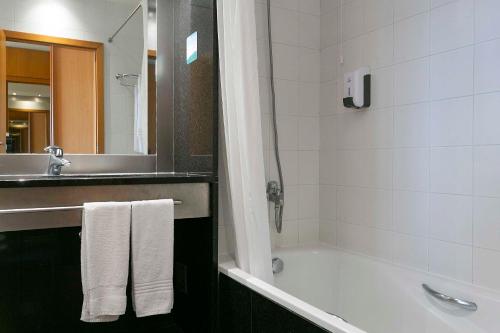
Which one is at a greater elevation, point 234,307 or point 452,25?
point 452,25

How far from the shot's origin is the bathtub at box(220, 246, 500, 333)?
132 cm

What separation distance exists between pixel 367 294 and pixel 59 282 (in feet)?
4.74

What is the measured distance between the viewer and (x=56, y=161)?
1661mm

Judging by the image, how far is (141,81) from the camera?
2.01m

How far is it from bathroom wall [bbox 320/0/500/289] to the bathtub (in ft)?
0.28

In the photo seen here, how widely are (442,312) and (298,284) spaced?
0.73 metres

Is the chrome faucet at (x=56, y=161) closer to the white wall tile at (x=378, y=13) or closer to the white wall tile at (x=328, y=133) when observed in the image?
the white wall tile at (x=328, y=133)

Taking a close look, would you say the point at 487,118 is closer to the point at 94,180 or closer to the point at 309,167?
the point at 309,167

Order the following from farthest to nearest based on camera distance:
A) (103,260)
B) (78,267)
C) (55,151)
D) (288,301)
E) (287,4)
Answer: (287,4)
(78,267)
(55,151)
(103,260)
(288,301)

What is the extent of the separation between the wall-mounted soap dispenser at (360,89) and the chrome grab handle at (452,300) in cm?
91

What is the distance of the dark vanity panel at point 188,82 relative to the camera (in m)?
1.62

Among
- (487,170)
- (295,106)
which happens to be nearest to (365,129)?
(295,106)

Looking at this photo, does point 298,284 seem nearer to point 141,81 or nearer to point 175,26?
point 141,81

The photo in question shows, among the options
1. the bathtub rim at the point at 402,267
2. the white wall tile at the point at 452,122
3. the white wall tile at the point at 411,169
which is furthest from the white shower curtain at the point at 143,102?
the white wall tile at the point at 452,122
